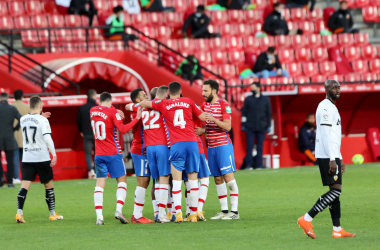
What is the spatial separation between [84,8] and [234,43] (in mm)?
4846

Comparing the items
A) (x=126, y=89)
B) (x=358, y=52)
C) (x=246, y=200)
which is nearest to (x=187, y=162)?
(x=246, y=200)

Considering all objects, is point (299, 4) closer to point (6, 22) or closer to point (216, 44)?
point (216, 44)

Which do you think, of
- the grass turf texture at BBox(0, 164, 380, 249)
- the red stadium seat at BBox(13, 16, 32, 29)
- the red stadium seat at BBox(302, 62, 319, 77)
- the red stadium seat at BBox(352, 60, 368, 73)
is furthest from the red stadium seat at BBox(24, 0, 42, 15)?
the red stadium seat at BBox(352, 60, 368, 73)

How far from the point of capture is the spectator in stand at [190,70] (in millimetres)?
18938

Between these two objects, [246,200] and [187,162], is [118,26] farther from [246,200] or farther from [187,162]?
[187,162]

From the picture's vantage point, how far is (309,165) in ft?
63.2

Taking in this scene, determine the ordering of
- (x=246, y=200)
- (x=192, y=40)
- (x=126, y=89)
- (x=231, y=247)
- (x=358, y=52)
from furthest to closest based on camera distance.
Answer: (x=358, y=52), (x=192, y=40), (x=126, y=89), (x=246, y=200), (x=231, y=247)

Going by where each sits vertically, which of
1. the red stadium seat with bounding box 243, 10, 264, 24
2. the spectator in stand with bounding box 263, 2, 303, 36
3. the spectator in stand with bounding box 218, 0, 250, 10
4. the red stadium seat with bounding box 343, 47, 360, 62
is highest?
the spectator in stand with bounding box 218, 0, 250, 10

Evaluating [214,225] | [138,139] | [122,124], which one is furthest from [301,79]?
[214,225]

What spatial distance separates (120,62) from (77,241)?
11867 mm

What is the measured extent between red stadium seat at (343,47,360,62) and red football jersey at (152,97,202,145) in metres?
15.1

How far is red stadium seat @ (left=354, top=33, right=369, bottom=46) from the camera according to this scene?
24.0 meters

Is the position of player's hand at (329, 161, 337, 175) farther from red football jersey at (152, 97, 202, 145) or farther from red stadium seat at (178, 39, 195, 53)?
red stadium seat at (178, 39, 195, 53)

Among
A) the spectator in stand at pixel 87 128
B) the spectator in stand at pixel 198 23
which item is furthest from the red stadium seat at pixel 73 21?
the spectator in stand at pixel 87 128
